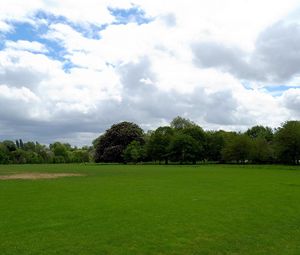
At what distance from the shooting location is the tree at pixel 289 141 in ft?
274

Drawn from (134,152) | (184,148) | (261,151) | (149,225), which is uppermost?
(184,148)

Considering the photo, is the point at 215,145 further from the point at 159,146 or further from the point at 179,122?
the point at 179,122

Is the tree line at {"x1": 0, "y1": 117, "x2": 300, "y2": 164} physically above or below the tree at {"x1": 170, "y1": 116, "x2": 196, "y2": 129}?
below

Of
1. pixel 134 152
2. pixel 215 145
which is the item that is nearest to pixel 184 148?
pixel 215 145

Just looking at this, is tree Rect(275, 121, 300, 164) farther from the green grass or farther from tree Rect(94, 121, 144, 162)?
the green grass

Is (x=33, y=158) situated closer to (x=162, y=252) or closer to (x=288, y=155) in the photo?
(x=288, y=155)

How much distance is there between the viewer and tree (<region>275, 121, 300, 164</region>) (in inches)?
3287

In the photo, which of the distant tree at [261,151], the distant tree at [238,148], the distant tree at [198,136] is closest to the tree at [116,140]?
the distant tree at [198,136]

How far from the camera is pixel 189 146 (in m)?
117

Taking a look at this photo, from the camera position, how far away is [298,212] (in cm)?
2025

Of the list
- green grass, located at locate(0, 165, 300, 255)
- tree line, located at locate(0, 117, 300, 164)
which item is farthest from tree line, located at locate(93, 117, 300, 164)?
green grass, located at locate(0, 165, 300, 255)

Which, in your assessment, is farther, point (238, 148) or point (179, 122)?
point (179, 122)

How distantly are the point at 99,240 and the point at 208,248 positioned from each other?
3.61 metres

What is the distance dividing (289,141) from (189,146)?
3696cm
